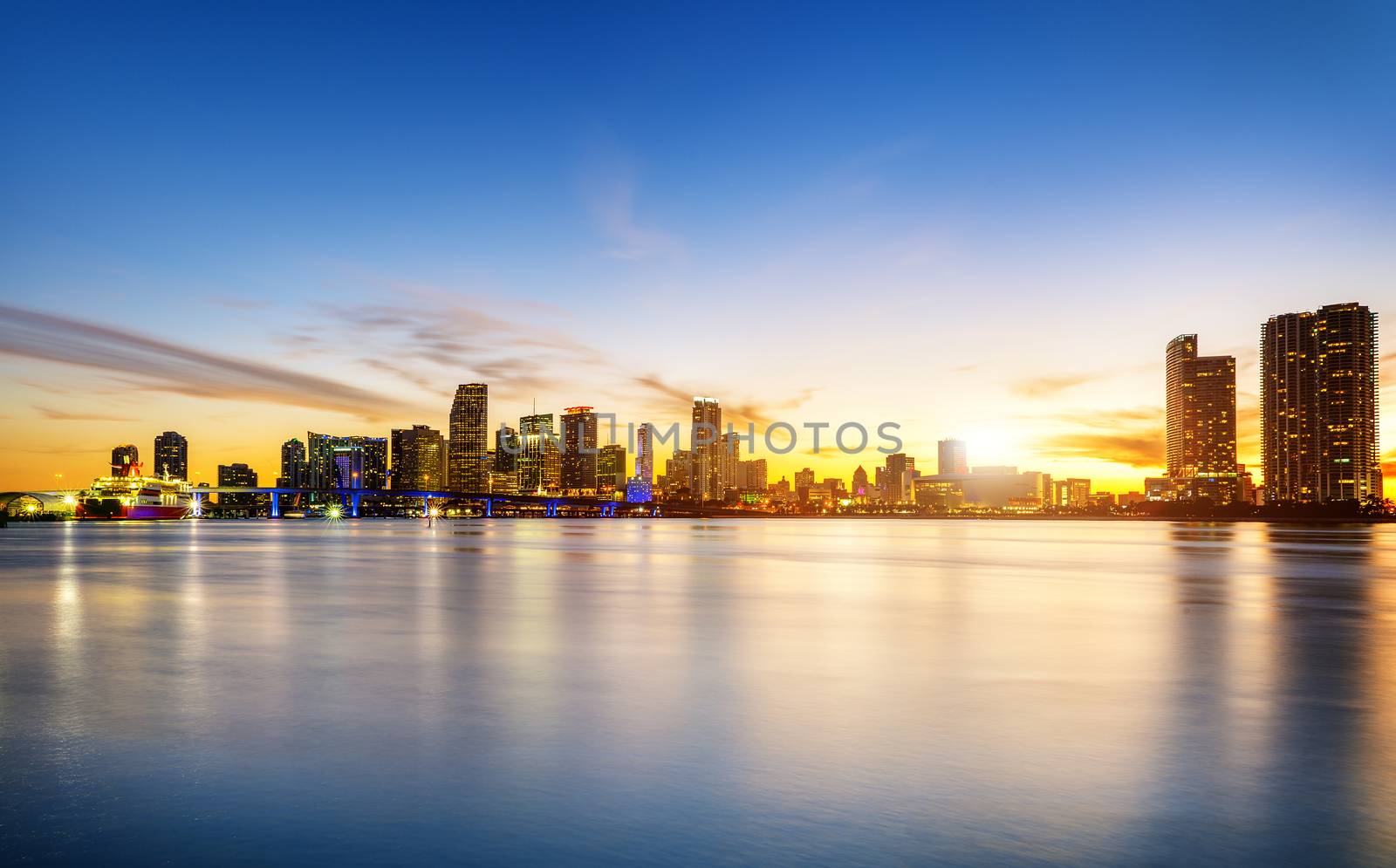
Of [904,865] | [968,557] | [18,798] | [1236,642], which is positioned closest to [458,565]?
[968,557]

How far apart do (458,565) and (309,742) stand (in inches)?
1660

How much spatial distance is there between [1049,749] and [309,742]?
342 inches

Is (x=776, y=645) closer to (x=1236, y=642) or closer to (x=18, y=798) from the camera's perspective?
(x=1236, y=642)

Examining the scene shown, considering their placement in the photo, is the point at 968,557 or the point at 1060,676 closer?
the point at 1060,676

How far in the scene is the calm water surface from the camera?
A: 25.7 feet

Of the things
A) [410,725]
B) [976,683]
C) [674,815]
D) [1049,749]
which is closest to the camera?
[674,815]

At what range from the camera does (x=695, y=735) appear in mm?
11719

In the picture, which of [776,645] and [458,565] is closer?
[776,645]

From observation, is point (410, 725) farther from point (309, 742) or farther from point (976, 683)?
point (976, 683)

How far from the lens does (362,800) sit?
880 centimetres

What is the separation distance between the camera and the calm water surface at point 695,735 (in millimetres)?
7828

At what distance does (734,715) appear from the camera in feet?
42.4

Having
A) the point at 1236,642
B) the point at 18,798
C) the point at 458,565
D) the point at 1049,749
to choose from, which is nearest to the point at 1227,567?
the point at 1236,642

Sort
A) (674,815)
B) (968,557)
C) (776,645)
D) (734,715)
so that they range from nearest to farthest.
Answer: (674,815)
(734,715)
(776,645)
(968,557)
